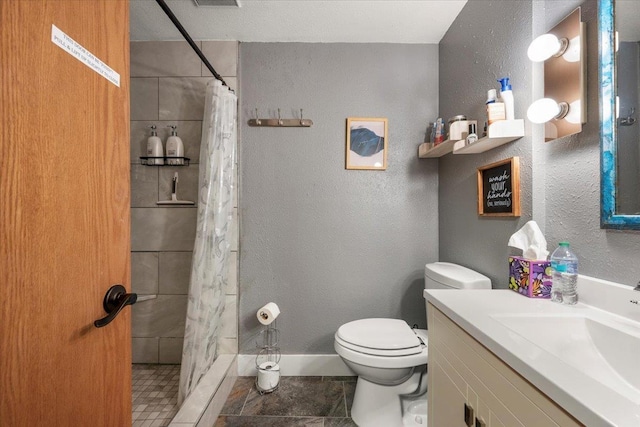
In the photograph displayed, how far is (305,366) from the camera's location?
1.92 metres

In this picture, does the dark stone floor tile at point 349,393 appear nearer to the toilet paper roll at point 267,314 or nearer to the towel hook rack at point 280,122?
the toilet paper roll at point 267,314

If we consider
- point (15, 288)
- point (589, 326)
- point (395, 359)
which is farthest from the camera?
point (395, 359)

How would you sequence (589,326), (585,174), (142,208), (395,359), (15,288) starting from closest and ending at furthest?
(15,288), (589,326), (585,174), (395,359), (142,208)

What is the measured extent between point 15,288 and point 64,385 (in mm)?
250

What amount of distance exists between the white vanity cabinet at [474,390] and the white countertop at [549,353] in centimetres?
3

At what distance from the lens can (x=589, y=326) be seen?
780 millimetres

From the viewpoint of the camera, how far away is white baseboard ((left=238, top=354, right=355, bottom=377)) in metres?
1.91

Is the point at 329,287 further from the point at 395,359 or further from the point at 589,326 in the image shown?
the point at 589,326

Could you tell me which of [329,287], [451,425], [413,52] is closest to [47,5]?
[451,425]

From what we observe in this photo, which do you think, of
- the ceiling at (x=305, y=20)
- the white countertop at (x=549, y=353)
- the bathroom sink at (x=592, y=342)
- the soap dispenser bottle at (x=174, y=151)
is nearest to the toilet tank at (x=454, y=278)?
the white countertop at (x=549, y=353)

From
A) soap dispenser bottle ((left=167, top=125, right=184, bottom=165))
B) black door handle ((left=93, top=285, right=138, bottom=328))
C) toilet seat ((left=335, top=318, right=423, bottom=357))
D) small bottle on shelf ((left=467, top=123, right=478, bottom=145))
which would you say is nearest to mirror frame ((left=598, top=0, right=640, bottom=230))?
small bottle on shelf ((left=467, top=123, right=478, bottom=145))

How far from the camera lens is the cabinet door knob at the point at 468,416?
747 mm

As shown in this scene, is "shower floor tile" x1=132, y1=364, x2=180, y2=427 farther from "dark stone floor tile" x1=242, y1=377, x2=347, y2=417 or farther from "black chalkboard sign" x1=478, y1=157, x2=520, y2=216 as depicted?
"black chalkboard sign" x1=478, y1=157, x2=520, y2=216

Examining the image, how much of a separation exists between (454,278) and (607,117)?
2.80 feet
